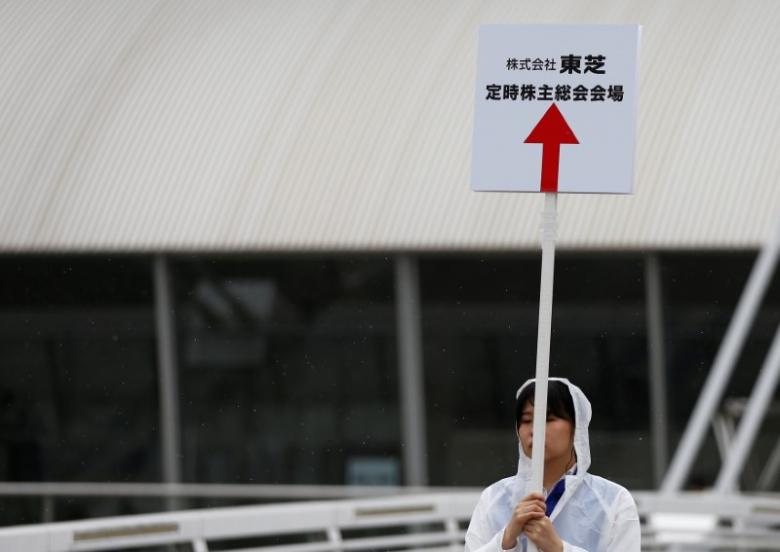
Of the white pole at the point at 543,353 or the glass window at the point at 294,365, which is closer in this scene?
the white pole at the point at 543,353

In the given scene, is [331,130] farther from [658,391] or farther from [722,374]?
[722,374]

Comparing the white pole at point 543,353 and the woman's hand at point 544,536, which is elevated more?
the white pole at point 543,353

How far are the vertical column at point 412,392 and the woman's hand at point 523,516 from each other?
11117 mm

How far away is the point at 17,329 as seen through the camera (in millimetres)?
16844

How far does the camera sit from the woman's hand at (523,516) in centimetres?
518

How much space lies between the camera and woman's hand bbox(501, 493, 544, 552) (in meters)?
5.18

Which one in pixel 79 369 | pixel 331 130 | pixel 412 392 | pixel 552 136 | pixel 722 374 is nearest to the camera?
pixel 552 136

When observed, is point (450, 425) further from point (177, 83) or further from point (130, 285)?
point (177, 83)

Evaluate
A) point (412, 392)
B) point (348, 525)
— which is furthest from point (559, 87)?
point (412, 392)

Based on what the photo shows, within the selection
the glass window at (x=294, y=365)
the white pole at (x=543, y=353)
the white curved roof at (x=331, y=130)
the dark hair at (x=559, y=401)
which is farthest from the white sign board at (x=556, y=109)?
the glass window at (x=294, y=365)

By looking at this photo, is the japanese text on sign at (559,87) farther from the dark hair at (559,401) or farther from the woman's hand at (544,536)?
the woman's hand at (544,536)

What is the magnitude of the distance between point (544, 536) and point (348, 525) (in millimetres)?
5723

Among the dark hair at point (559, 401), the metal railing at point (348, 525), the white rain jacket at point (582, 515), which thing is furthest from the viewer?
the metal railing at point (348, 525)

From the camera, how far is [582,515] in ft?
17.4
